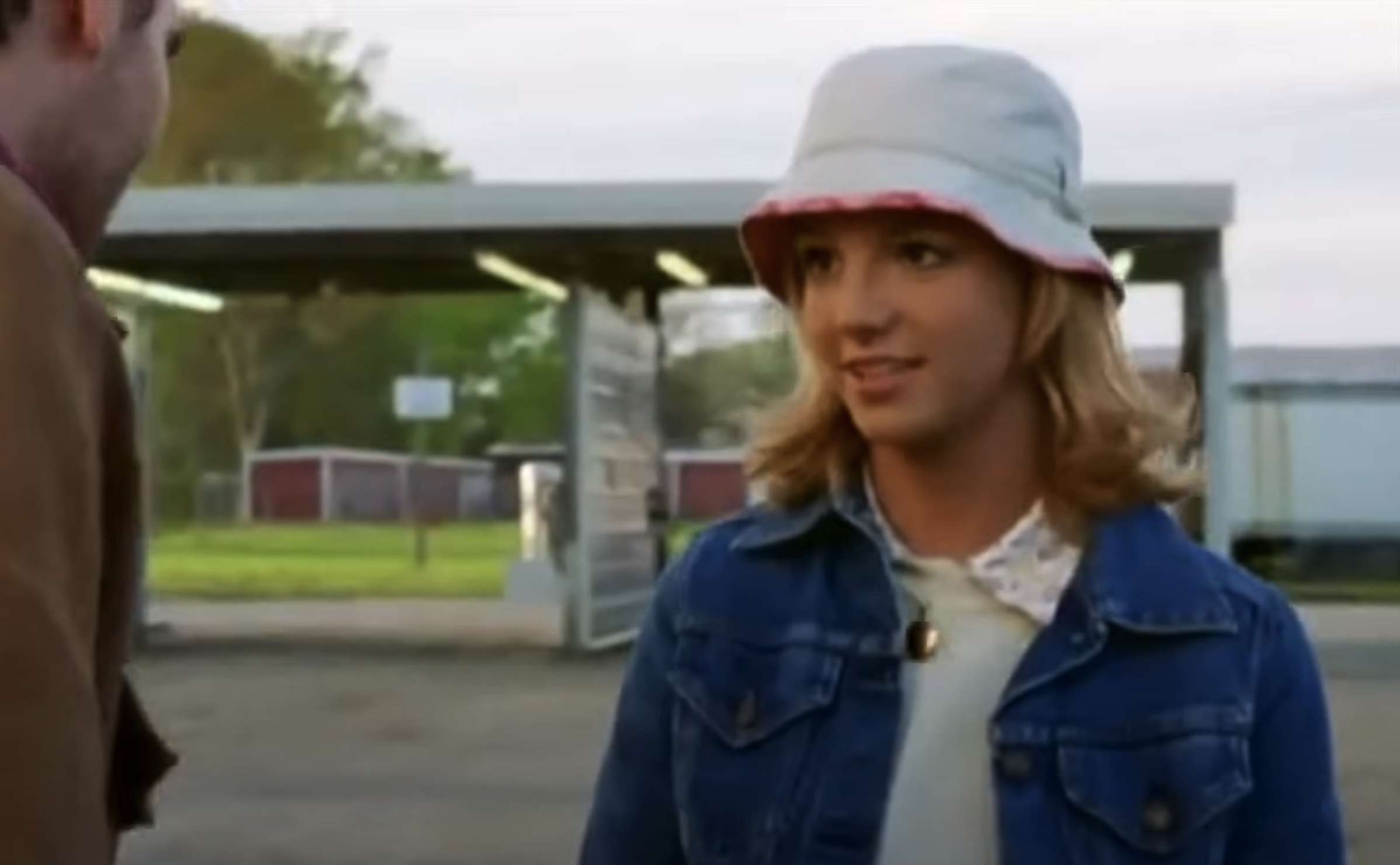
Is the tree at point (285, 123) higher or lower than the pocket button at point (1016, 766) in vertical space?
higher

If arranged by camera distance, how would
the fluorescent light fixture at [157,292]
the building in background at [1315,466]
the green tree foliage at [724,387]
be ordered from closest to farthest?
the green tree foliage at [724,387] < the fluorescent light fixture at [157,292] < the building in background at [1315,466]

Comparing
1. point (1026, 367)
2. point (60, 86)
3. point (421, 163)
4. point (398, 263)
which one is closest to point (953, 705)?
point (1026, 367)

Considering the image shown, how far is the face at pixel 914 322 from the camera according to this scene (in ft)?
9.02

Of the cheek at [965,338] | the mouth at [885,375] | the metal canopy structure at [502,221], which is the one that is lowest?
the mouth at [885,375]

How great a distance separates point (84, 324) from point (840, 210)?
130 centimetres

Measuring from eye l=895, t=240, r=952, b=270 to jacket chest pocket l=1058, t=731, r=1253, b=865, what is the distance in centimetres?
42

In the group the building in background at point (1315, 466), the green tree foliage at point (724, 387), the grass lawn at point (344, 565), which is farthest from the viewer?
the building in background at point (1315, 466)

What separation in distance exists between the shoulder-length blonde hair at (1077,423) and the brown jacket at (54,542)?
1.32 metres

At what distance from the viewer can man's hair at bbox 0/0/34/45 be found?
1.60 meters

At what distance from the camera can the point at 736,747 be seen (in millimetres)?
2754

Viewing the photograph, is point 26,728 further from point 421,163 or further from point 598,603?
point 421,163

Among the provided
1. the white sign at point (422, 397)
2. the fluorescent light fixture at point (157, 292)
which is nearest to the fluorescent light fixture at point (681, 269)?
the fluorescent light fixture at point (157, 292)

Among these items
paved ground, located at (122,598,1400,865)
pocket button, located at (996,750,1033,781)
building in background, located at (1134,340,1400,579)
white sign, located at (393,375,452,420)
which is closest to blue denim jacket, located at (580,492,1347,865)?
pocket button, located at (996,750,1033,781)

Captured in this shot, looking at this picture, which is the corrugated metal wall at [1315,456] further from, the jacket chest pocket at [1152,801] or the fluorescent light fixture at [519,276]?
the jacket chest pocket at [1152,801]
